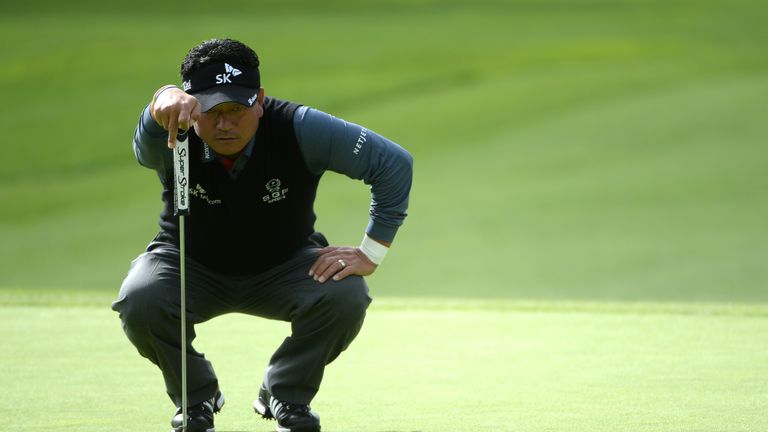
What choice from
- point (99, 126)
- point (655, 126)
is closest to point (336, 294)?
point (655, 126)

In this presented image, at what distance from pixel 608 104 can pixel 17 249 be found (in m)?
5.33

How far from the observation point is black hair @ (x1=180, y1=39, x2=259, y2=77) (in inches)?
117

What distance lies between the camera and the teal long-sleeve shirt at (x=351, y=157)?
302 centimetres

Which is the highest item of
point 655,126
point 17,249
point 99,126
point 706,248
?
point 655,126

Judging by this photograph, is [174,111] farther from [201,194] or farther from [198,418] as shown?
[198,418]

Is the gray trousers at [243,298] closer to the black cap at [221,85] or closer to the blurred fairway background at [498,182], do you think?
the blurred fairway background at [498,182]

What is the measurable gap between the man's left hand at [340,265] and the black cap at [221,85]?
45cm

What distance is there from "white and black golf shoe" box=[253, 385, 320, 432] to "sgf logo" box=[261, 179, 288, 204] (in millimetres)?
481

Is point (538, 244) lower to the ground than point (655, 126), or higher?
lower

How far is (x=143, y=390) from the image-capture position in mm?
3527

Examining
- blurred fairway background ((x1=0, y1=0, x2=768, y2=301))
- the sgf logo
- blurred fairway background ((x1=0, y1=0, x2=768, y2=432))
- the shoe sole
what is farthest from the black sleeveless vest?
blurred fairway background ((x1=0, y1=0, x2=768, y2=301))

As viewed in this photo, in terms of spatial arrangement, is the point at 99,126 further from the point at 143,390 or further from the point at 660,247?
the point at 143,390

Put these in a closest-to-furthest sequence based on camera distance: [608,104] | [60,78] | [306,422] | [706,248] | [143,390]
Answer: 1. [306,422]
2. [143,390]
3. [706,248]
4. [608,104]
5. [60,78]

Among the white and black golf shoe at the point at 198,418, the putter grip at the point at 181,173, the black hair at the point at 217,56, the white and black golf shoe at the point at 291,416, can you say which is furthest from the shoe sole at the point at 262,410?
the black hair at the point at 217,56
